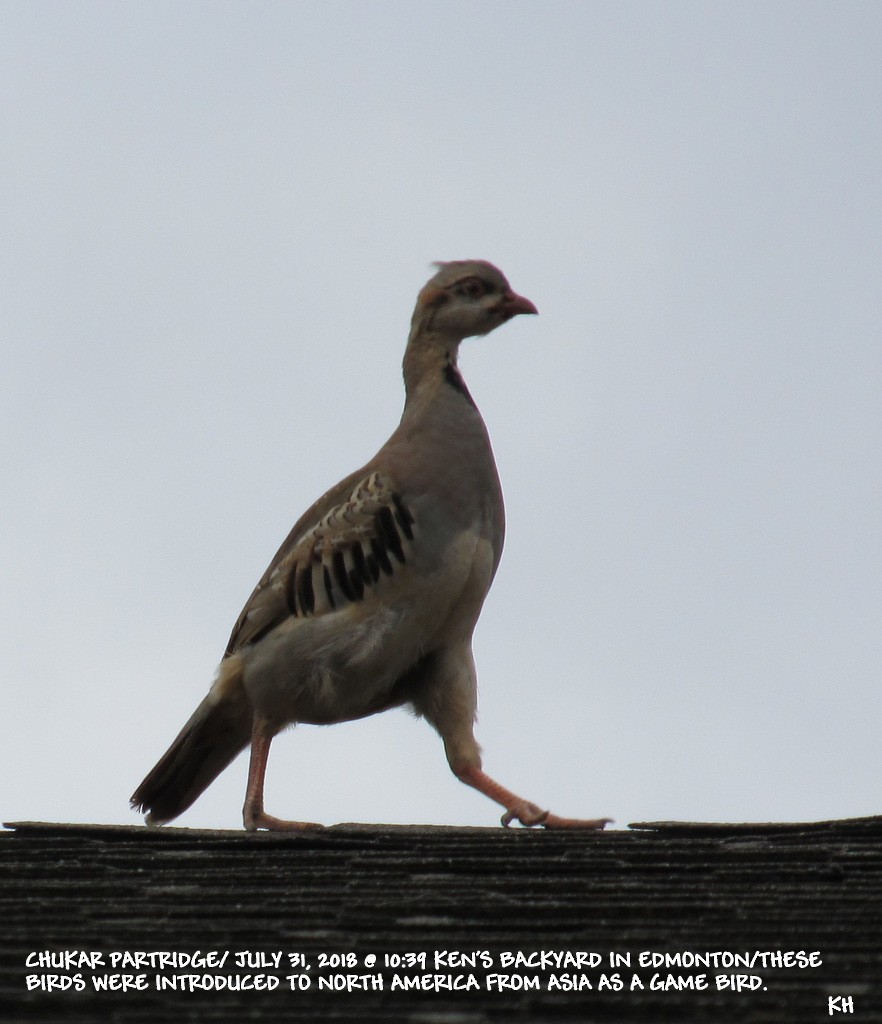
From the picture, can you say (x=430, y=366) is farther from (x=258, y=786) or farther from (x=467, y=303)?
(x=258, y=786)

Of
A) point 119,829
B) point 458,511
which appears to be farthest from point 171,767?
point 119,829

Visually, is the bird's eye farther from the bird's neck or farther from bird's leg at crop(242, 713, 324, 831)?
bird's leg at crop(242, 713, 324, 831)

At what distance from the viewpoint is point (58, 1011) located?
140 inches

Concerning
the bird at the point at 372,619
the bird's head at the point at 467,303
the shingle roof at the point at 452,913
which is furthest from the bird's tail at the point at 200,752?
the shingle roof at the point at 452,913

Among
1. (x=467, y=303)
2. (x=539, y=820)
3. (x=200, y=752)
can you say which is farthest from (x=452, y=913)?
(x=467, y=303)

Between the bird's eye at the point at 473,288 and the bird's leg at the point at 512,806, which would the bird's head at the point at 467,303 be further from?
the bird's leg at the point at 512,806

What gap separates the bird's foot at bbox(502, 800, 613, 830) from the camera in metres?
6.36

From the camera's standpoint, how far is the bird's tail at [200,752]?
25.6 feet

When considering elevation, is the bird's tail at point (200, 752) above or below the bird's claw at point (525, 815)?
above

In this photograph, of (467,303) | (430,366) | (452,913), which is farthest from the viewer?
(467,303)

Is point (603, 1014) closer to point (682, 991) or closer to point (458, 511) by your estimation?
point (682, 991)

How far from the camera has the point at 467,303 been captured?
8625 millimetres

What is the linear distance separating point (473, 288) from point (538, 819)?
299 cm

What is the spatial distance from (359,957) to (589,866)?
1.19 meters
